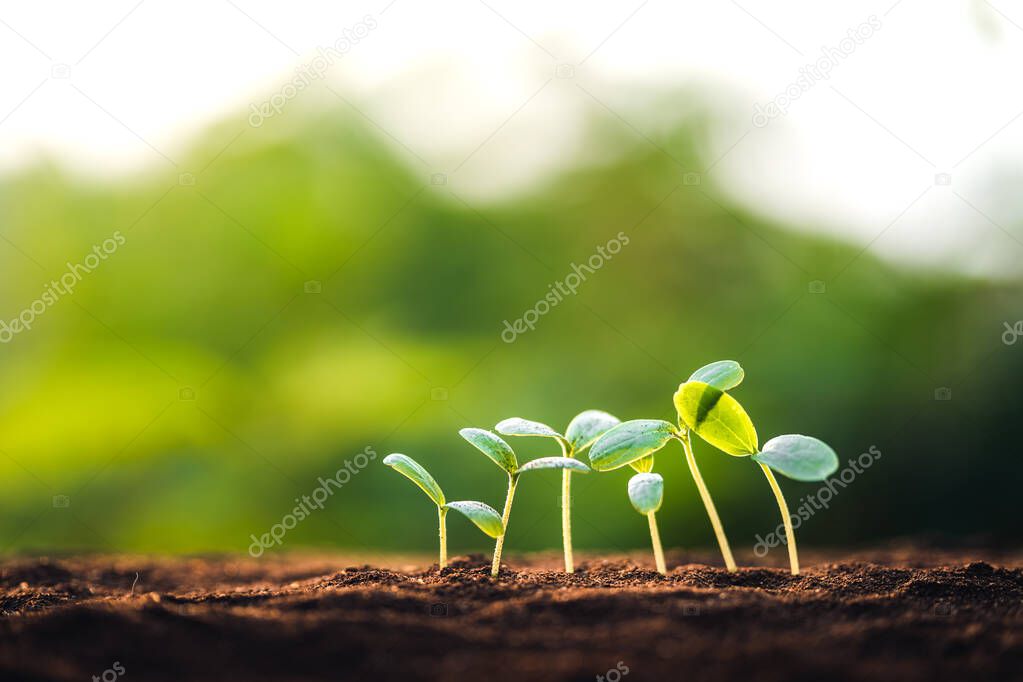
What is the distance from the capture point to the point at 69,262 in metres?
4.96

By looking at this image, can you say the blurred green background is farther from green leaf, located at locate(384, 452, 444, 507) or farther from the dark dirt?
the dark dirt

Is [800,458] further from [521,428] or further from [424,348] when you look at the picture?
[424,348]

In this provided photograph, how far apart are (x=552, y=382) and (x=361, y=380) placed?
1.25m

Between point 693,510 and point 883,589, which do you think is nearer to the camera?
point 883,589

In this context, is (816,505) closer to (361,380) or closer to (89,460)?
(361,380)

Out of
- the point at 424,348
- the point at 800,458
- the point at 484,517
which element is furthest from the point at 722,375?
the point at 424,348

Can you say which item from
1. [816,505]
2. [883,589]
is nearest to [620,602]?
[883,589]

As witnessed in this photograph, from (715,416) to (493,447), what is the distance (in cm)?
51

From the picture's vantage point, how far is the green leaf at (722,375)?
1.73 meters

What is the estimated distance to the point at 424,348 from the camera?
16.0ft

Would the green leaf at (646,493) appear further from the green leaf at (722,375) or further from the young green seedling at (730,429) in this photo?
the green leaf at (722,375)

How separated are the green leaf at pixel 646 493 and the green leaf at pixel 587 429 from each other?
22cm

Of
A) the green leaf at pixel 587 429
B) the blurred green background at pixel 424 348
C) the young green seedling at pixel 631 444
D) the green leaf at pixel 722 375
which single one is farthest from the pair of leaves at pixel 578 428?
the blurred green background at pixel 424 348

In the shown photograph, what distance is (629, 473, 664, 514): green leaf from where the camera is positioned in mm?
1515
